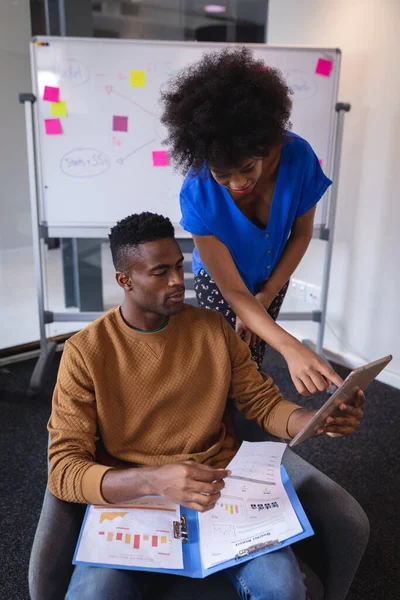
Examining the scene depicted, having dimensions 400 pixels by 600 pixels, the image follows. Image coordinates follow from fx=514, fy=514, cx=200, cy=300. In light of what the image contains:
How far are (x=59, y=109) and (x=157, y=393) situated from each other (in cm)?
181

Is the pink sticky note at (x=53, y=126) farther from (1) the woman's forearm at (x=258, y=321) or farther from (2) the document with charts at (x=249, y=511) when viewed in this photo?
(2) the document with charts at (x=249, y=511)

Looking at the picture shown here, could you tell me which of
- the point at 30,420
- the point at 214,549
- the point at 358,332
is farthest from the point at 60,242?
the point at 214,549

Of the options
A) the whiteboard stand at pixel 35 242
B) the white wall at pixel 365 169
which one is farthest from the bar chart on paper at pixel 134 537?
the white wall at pixel 365 169

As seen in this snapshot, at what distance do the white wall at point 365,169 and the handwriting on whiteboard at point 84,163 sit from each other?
4.46 ft

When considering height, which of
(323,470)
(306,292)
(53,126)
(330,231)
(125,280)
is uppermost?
(53,126)

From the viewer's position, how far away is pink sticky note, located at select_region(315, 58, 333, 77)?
2557 millimetres

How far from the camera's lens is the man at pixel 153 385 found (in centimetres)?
109

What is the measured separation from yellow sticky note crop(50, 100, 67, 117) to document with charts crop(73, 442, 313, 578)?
198 cm

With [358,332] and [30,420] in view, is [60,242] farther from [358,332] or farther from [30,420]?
[358,332]

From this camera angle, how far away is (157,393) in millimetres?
1171

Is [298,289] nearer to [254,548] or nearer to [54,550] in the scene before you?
[254,548]

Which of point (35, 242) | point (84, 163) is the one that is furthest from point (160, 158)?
point (35, 242)

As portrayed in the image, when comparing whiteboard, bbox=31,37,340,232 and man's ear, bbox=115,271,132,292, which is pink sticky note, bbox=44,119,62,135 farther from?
man's ear, bbox=115,271,132,292

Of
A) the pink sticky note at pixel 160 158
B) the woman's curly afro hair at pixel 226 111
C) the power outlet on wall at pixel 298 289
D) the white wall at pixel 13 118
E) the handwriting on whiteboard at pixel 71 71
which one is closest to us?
the woman's curly afro hair at pixel 226 111
